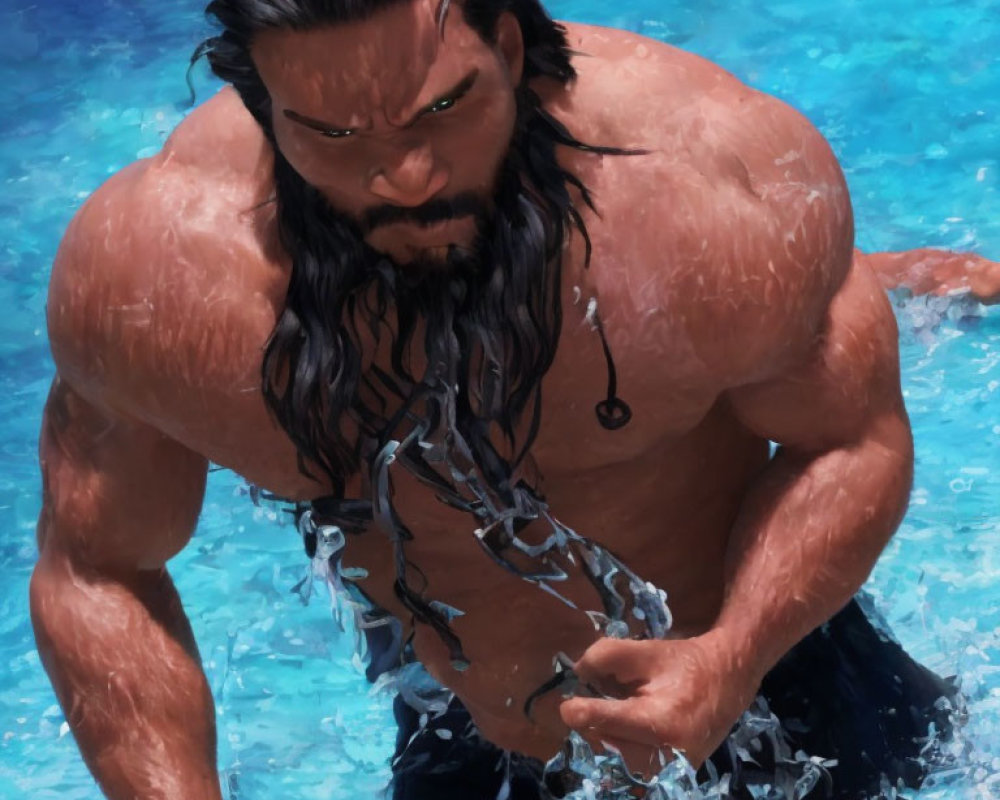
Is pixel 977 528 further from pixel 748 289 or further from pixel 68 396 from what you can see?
pixel 68 396

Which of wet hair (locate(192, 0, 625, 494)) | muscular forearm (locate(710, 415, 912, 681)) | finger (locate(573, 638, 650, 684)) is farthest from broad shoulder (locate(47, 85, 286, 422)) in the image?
muscular forearm (locate(710, 415, 912, 681))

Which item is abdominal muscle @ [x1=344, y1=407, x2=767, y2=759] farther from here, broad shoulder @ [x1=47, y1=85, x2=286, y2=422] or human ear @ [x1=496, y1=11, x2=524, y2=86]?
human ear @ [x1=496, y1=11, x2=524, y2=86]

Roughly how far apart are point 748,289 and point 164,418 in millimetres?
410

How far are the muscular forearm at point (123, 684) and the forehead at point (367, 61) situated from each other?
481mm

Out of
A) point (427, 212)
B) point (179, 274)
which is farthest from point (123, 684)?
point (427, 212)

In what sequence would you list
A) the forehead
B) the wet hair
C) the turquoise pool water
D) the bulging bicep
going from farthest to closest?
1. the turquoise pool water
2. the bulging bicep
3. the wet hair
4. the forehead

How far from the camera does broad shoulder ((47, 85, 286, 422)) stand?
1254 millimetres

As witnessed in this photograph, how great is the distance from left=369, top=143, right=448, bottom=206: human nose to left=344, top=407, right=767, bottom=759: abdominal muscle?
31cm

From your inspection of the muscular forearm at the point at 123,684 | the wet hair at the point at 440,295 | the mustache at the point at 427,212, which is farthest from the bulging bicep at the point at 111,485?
the mustache at the point at 427,212

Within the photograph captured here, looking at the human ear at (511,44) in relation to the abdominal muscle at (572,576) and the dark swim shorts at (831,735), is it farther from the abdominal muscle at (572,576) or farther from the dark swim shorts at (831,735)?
the dark swim shorts at (831,735)

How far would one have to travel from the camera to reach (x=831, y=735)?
1.62 m

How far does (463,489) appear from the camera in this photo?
1.34 meters

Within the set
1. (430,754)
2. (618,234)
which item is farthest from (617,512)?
(430,754)

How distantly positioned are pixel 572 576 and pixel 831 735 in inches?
12.5
